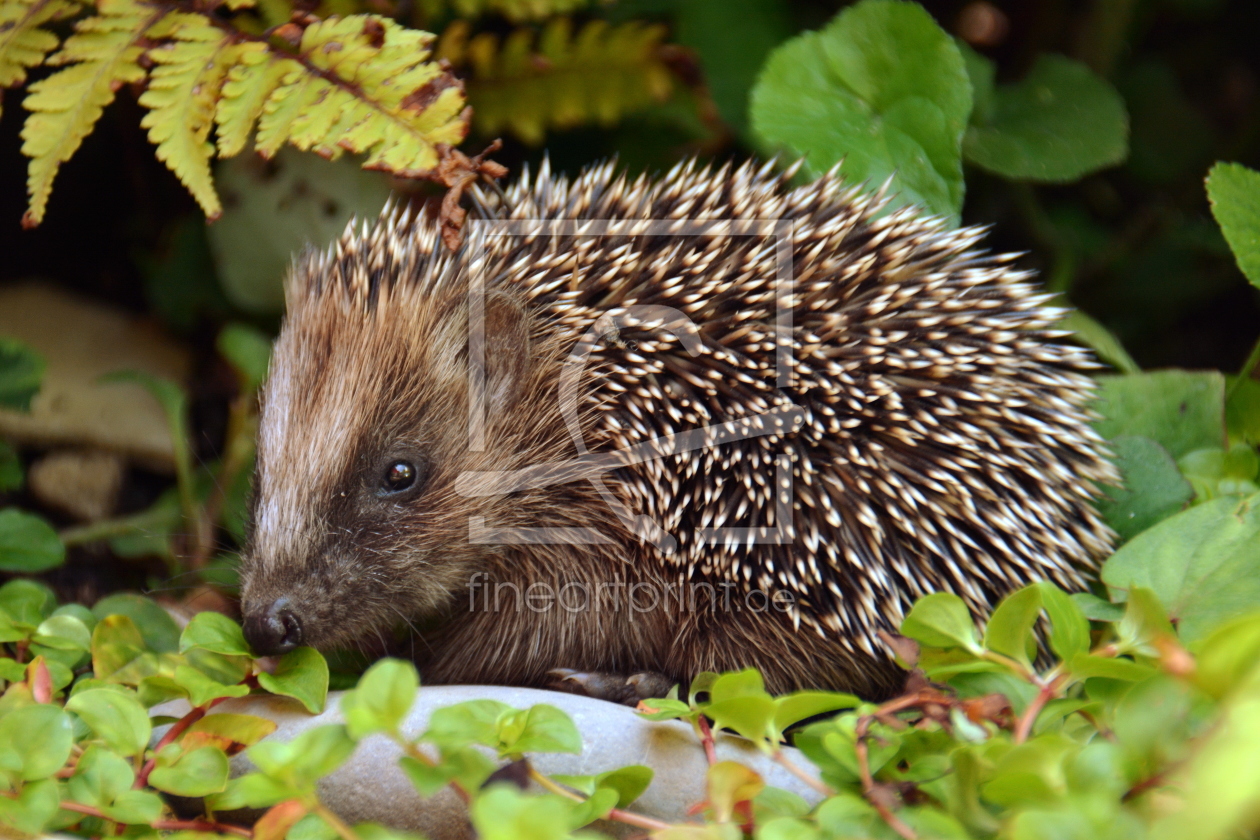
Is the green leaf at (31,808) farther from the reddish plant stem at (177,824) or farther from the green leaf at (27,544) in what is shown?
the green leaf at (27,544)

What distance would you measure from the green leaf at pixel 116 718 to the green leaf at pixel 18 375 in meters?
1.42

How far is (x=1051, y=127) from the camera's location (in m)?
3.57

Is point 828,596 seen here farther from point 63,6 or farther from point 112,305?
point 112,305

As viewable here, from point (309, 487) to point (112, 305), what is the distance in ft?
7.44

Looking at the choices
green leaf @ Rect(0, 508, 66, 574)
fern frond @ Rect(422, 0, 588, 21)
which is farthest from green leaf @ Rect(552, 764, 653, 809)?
fern frond @ Rect(422, 0, 588, 21)

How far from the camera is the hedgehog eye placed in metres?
2.64

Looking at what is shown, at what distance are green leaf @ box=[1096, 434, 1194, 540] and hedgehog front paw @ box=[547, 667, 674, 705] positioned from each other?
128 centimetres

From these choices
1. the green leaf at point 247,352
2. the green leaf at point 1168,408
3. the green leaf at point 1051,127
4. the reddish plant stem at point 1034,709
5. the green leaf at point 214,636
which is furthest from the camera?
the green leaf at point 247,352

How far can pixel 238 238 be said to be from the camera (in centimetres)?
369

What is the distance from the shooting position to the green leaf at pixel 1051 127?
11.0 ft

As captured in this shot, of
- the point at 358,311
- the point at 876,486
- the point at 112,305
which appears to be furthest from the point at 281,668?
the point at 112,305

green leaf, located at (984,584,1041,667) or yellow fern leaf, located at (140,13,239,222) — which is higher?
yellow fern leaf, located at (140,13,239,222)

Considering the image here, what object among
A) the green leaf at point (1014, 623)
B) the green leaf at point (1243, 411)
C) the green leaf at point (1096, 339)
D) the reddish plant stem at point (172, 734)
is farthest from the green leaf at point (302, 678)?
the green leaf at point (1243, 411)

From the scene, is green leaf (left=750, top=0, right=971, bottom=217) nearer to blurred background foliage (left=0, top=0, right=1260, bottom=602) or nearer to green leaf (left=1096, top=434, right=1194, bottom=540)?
blurred background foliage (left=0, top=0, right=1260, bottom=602)
